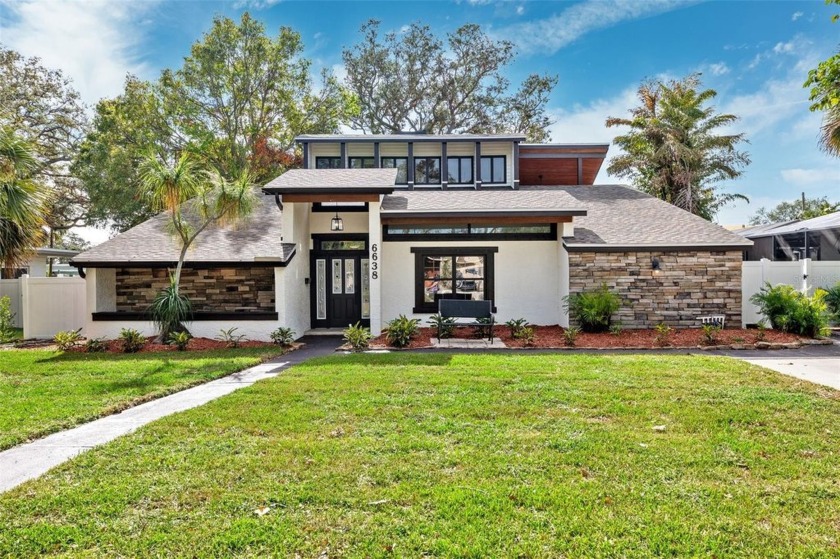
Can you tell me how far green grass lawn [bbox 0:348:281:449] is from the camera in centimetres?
494

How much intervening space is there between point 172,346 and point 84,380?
3.47 meters

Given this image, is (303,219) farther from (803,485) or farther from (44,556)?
(803,485)

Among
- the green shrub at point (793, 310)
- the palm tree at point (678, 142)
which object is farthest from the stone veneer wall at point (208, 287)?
the palm tree at point (678, 142)

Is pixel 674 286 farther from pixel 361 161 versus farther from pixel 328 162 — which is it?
pixel 328 162

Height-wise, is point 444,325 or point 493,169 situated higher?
point 493,169

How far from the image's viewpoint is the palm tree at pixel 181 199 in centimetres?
988

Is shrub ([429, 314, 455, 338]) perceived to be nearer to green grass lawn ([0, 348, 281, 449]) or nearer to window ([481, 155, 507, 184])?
green grass lawn ([0, 348, 281, 449])

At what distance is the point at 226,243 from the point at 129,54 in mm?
9628

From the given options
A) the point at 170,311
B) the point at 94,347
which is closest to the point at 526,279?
the point at 170,311

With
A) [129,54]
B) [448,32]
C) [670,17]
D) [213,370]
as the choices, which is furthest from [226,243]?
[448,32]

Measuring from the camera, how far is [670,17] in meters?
14.5

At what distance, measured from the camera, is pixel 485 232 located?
1285cm

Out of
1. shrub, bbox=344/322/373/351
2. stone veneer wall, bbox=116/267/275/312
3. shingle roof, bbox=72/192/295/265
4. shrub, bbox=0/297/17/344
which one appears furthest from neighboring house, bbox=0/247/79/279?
shrub, bbox=344/322/373/351

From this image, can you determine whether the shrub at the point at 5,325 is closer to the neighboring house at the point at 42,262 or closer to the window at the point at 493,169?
the neighboring house at the point at 42,262
